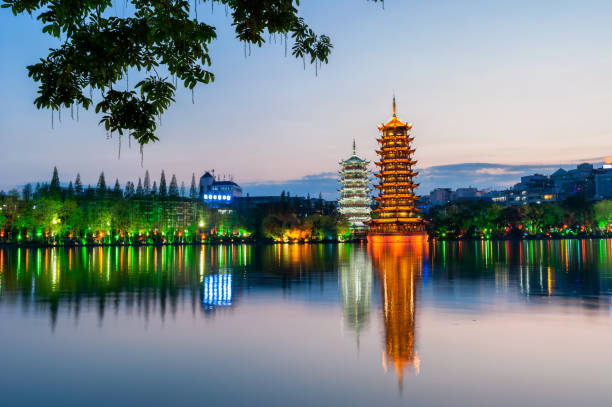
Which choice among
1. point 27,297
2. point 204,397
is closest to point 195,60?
point 204,397

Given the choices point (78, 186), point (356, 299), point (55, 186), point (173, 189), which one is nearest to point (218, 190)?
point (173, 189)

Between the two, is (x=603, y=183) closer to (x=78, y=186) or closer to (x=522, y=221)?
(x=522, y=221)

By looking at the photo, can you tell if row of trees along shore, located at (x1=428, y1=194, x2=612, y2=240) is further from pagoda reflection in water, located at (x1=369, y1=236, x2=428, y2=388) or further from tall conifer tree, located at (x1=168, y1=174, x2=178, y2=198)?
pagoda reflection in water, located at (x1=369, y1=236, x2=428, y2=388)

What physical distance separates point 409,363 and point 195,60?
6.52 metres

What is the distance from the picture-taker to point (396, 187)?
9750cm

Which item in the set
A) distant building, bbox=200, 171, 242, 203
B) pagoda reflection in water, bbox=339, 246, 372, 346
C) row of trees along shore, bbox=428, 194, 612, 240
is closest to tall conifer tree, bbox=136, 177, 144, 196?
distant building, bbox=200, 171, 242, 203

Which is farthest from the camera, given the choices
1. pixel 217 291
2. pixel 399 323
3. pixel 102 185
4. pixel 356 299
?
pixel 102 185

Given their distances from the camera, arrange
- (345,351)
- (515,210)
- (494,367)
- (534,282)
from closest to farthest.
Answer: (494,367)
(345,351)
(534,282)
(515,210)

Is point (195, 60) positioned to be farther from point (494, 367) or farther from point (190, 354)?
point (494, 367)

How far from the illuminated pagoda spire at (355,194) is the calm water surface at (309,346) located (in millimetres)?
93730

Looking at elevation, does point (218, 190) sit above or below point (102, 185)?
above

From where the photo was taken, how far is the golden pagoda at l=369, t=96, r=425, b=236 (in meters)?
96.9

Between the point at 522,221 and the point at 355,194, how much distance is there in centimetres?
3818

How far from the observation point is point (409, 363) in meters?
10.2
